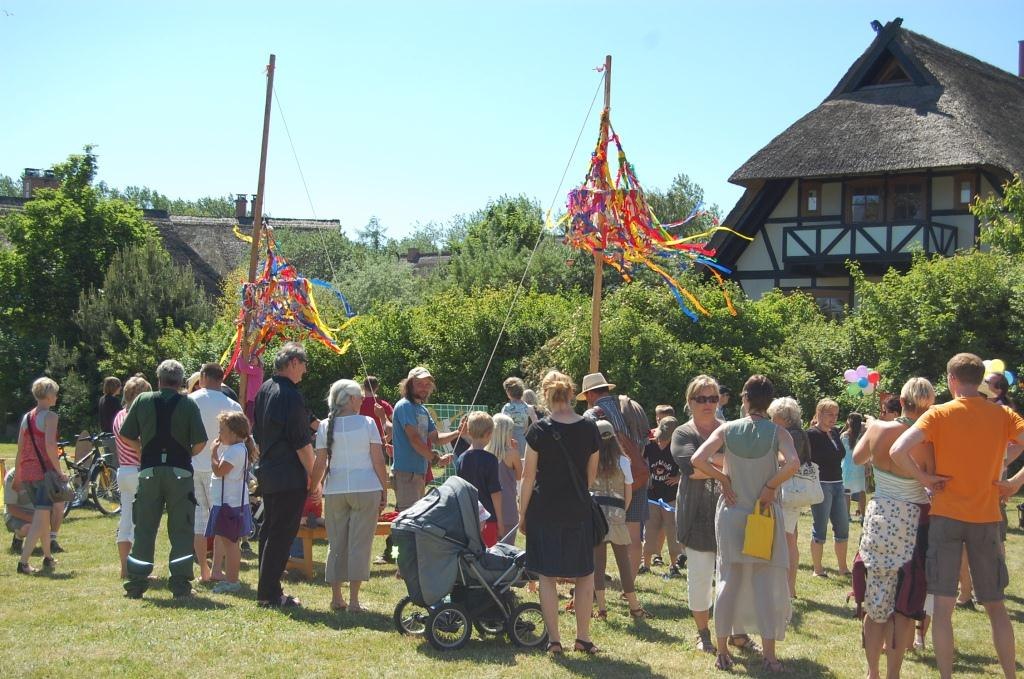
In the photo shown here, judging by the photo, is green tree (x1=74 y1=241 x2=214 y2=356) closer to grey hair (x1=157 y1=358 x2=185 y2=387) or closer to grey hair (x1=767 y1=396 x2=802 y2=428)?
grey hair (x1=157 y1=358 x2=185 y2=387)

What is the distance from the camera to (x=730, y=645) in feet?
22.9

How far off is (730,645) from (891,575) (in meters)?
1.50

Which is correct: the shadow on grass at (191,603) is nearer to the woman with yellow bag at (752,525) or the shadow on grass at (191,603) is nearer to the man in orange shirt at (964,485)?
the woman with yellow bag at (752,525)

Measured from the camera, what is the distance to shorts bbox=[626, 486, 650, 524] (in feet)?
27.4

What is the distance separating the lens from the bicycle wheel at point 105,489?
13.3m

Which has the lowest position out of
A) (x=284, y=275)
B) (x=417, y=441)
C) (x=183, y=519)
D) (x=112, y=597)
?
(x=112, y=597)

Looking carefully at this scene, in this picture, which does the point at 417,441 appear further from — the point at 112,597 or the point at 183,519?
the point at 112,597

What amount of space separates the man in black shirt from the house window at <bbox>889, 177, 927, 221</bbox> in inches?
800

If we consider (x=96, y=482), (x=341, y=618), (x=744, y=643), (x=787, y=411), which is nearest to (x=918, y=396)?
(x=787, y=411)

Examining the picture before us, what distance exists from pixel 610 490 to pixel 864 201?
65.5 feet

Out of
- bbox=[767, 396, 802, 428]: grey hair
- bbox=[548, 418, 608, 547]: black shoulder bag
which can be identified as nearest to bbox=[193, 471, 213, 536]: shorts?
bbox=[548, 418, 608, 547]: black shoulder bag

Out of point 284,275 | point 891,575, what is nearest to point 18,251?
point 284,275

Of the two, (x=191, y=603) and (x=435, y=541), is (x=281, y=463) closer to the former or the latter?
(x=191, y=603)

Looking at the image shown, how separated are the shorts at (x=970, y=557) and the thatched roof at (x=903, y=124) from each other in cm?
1922
